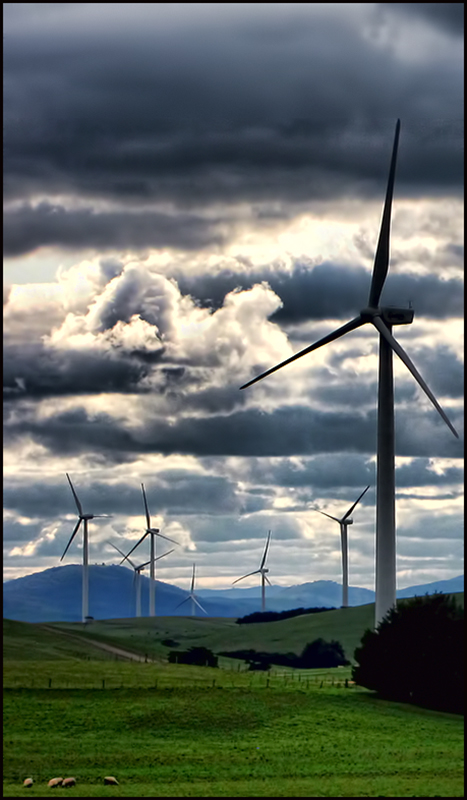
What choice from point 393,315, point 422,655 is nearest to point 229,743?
point 422,655

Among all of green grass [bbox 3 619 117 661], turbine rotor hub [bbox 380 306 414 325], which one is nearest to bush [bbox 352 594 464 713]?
turbine rotor hub [bbox 380 306 414 325]

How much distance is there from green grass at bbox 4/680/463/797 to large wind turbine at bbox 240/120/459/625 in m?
10.8

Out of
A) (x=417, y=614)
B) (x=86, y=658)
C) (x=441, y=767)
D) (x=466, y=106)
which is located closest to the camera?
(x=466, y=106)

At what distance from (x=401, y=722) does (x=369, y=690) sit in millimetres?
15879

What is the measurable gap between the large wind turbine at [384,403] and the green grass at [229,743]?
10.8m

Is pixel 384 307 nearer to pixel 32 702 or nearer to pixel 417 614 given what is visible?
pixel 417 614

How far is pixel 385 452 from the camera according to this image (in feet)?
362

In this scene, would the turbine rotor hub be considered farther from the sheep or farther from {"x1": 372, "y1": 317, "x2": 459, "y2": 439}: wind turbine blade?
the sheep

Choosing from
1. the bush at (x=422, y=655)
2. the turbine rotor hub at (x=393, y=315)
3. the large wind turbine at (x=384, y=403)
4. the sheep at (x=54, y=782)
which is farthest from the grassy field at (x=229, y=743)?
the turbine rotor hub at (x=393, y=315)

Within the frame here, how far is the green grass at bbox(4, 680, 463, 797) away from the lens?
7019cm

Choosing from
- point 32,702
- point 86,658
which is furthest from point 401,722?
point 86,658

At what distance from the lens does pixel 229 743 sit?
86000 millimetres

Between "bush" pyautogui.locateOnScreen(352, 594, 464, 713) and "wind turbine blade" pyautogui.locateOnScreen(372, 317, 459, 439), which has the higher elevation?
"wind turbine blade" pyautogui.locateOnScreen(372, 317, 459, 439)

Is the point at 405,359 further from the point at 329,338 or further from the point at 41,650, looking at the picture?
the point at 41,650
